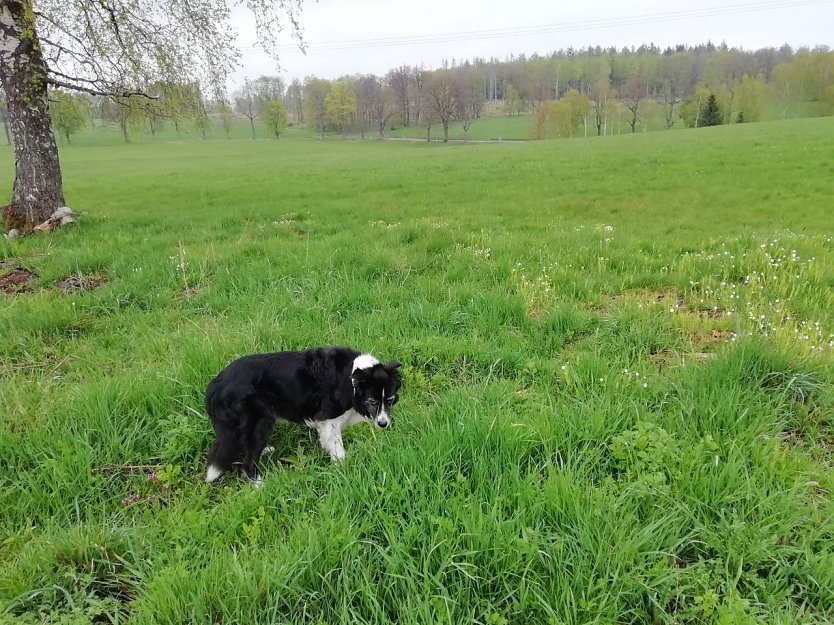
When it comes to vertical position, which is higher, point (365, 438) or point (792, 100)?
point (792, 100)

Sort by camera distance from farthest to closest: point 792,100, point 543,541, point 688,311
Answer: point 792,100, point 688,311, point 543,541

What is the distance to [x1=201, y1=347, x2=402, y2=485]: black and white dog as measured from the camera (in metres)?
3.38

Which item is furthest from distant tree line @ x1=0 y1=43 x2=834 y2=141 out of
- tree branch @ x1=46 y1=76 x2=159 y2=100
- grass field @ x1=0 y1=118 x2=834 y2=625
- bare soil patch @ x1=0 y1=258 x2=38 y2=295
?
grass field @ x1=0 y1=118 x2=834 y2=625

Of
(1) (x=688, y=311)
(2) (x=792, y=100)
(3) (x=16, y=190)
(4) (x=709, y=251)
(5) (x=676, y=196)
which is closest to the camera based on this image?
(1) (x=688, y=311)

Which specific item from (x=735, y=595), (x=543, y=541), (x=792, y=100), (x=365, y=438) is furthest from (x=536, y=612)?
(x=792, y=100)

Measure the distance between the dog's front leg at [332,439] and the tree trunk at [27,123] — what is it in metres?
10.4

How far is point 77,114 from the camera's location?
12.6m

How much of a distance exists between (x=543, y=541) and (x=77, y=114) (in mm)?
15216

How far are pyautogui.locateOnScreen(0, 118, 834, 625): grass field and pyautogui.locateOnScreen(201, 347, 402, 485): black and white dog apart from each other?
0.17 meters

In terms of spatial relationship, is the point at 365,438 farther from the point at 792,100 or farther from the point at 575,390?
the point at 792,100

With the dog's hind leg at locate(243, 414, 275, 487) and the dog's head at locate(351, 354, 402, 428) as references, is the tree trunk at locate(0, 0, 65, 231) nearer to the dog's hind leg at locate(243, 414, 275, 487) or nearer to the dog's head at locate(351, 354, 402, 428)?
the dog's hind leg at locate(243, 414, 275, 487)

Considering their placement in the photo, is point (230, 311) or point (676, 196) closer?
point (230, 311)

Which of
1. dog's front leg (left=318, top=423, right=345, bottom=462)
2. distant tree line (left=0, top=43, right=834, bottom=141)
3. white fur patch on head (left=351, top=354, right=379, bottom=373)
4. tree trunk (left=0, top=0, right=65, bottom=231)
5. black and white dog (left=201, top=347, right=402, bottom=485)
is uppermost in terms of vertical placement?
distant tree line (left=0, top=43, right=834, bottom=141)

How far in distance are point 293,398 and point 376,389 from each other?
66cm
